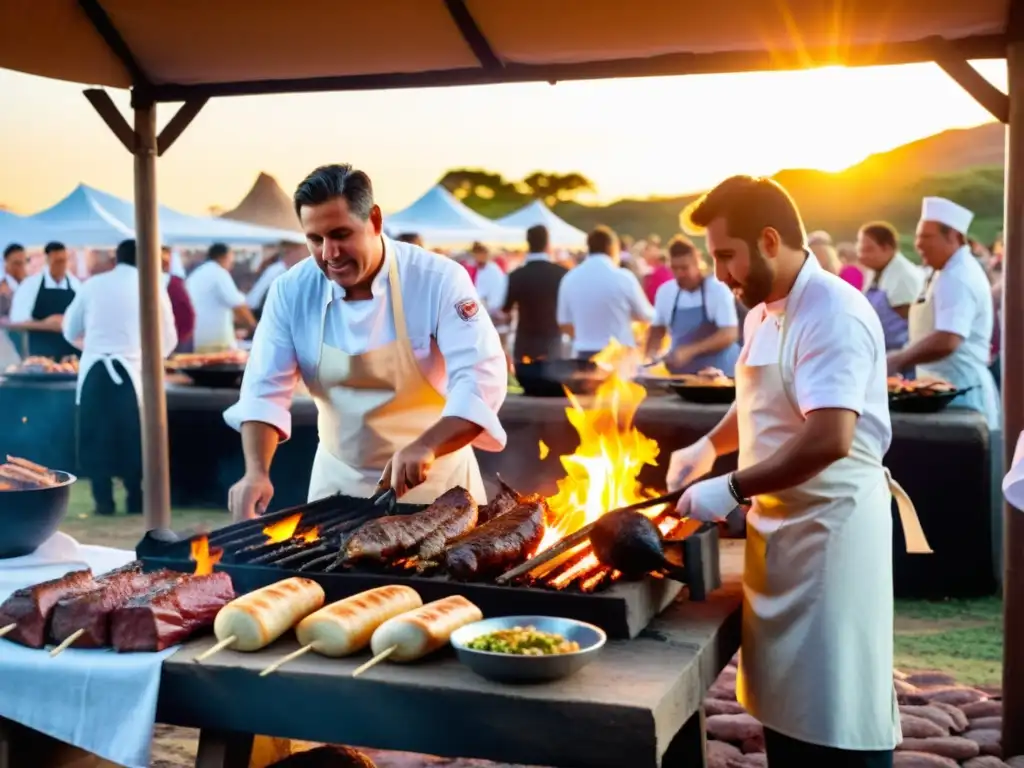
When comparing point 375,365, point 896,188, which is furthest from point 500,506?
point 896,188

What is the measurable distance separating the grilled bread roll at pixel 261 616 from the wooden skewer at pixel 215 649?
0.04 ft

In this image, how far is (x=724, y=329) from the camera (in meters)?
8.34

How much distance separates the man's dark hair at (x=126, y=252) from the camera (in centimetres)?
860

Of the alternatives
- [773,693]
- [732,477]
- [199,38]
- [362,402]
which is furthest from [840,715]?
Result: [199,38]

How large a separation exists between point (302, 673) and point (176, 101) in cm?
412

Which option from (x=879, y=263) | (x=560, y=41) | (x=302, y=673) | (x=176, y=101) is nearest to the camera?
(x=302, y=673)

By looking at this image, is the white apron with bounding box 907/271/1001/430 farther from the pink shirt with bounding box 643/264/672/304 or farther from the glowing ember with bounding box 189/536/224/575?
the pink shirt with bounding box 643/264/672/304

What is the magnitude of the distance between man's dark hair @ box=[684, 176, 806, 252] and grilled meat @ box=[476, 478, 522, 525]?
0.99 m

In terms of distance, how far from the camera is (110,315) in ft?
28.1

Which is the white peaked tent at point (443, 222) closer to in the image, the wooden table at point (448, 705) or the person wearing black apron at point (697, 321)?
the person wearing black apron at point (697, 321)

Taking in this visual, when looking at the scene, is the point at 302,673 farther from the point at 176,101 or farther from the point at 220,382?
the point at 220,382

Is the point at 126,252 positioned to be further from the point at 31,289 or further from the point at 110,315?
the point at 31,289

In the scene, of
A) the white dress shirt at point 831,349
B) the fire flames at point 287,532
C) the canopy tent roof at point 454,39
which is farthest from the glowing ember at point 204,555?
the canopy tent roof at point 454,39

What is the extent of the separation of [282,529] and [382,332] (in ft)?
2.82
